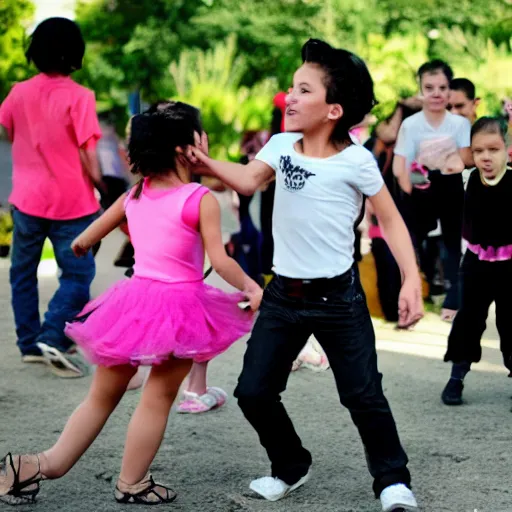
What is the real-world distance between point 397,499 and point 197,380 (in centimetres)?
185

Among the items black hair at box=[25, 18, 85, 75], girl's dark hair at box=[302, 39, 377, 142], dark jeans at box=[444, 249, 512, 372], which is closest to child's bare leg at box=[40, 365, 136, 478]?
girl's dark hair at box=[302, 39, 377, 142]

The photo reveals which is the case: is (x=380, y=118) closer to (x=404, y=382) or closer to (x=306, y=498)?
(x=404, y=382)

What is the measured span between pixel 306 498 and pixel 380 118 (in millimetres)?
5789

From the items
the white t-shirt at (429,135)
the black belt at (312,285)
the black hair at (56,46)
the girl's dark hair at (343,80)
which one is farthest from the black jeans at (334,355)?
the white t-shirt at (429,135)

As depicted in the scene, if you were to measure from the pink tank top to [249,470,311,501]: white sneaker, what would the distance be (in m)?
0.84

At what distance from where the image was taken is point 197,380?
5879 millimetres

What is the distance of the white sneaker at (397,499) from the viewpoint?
4215 mm

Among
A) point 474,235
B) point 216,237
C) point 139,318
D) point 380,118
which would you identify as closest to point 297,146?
point 216,237

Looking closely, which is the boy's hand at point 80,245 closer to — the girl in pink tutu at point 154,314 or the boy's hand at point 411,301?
the girl in pink tutu at point 154,314

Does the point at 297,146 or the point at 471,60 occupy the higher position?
the point at 297,146

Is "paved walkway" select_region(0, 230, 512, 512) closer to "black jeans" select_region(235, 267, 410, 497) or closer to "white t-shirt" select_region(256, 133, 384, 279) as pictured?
"black jeans" select_region(235, 267, 410, 497)

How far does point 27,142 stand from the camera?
6742mm

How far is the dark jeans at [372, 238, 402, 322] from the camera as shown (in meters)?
8.80

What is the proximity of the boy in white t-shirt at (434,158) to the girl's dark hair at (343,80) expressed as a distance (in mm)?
3777
